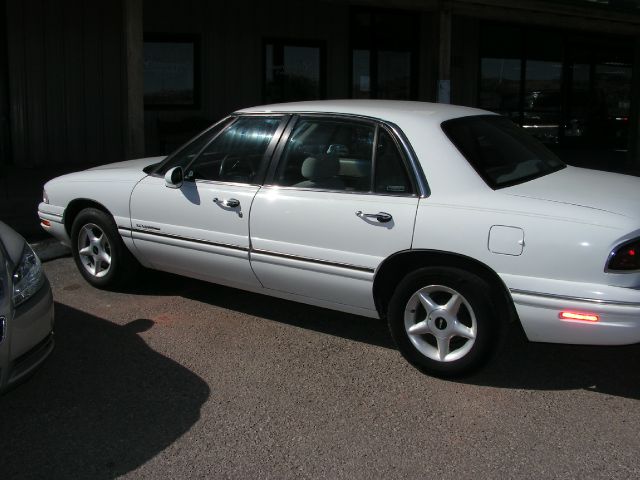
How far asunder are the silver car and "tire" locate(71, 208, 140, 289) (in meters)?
1.38

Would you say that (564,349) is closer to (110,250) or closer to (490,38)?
(110,250)

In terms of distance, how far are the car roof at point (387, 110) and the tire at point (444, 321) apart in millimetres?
984

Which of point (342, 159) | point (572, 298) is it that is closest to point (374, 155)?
point (342, 159)

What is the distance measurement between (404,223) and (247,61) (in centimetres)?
930

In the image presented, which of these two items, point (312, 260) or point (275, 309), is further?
point (275, 309)

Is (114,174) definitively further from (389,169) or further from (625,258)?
(625,258)

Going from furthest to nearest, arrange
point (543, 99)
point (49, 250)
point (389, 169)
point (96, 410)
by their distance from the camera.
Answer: point (543, 99) → point (49, 250) → point (389, 169) → point (96, 410)

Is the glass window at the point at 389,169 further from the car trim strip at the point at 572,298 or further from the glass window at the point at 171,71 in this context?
the glass window at the point at 171,71

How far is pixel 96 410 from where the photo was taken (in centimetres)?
360

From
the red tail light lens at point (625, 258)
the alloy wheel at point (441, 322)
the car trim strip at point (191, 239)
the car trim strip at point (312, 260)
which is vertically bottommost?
the alloy wheel at point (441, 322)

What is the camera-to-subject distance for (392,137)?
4.13 m

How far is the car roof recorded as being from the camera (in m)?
4.21

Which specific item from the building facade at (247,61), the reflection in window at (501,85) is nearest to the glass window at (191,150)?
the building facade at (247,61)

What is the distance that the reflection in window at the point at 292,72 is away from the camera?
41.9 ft
